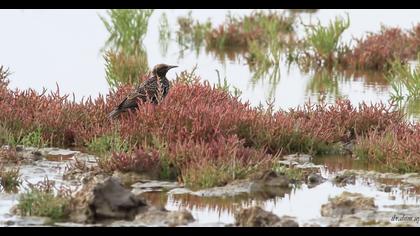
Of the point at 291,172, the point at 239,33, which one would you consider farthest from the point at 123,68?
the point at 239,33

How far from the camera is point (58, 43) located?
80.1 ft

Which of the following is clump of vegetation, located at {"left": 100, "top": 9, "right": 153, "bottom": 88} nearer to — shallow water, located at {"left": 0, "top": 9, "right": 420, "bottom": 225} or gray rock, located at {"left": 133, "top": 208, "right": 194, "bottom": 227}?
shallow water, located at {"left": 0, "top": 9, "right": 420, "bottom": 225}

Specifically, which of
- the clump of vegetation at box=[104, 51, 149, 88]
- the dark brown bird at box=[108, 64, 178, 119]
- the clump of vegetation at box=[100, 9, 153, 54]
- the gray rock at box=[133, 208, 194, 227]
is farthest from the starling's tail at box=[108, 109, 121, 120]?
the clump of vegetation at box=[100, 9, 153, 54]

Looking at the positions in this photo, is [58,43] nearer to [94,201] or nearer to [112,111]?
[112,111]

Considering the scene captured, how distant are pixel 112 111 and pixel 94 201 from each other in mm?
4101

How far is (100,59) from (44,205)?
13.4 meters

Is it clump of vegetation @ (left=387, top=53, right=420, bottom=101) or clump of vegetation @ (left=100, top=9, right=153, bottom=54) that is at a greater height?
clump of vegetation @ (left=100, top=9, right=153, bottom=54)

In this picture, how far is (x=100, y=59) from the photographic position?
22656 millimetres

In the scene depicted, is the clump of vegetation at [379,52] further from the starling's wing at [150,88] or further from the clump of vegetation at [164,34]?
the starling's wing at [150,88]

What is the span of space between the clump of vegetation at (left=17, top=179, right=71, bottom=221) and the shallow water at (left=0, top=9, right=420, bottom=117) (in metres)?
7.93

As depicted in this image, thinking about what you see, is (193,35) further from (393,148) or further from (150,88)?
(393,148)

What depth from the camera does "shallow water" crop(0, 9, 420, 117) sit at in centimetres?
1891

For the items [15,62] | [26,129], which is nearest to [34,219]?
[26,129]

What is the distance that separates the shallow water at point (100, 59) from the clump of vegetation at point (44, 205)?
26.0 ft
